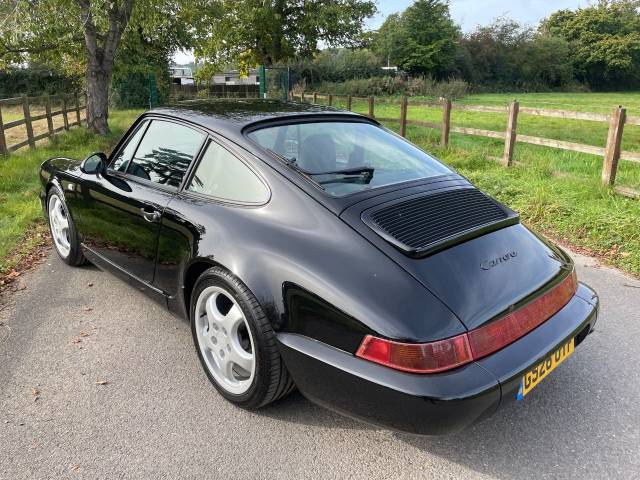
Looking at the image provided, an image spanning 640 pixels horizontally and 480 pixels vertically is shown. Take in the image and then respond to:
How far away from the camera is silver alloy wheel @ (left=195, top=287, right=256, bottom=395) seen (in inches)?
101

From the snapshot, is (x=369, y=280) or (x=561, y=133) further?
(x=561, y=133)

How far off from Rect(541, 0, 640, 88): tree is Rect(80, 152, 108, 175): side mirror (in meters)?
65.1

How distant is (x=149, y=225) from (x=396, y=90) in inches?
1271

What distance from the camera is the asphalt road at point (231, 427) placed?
2.25 meters

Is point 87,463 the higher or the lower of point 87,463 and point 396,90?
the lower

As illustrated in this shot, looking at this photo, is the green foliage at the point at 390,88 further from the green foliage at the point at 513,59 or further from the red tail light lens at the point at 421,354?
the red tail light lens at the point at 421,354

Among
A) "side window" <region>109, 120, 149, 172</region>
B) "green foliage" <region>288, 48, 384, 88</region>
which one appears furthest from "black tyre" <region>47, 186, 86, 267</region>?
"green foliage" <region>288, 48, 384, 88</region>

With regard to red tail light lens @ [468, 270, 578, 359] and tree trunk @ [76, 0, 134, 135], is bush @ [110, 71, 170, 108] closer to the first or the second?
tree trunk @ [76, 0, 134, 135]

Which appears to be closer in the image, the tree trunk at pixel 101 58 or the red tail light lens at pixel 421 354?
the red tail light lens at pixel 421 354

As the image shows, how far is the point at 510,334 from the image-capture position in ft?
7.07

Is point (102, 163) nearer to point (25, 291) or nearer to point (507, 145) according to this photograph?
point (25, 291)

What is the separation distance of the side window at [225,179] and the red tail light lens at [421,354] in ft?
3.30

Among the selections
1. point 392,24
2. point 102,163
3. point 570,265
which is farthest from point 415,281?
point 392,24

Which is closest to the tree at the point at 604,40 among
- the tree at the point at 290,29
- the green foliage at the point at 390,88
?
the green foliage at the point at 390,88
